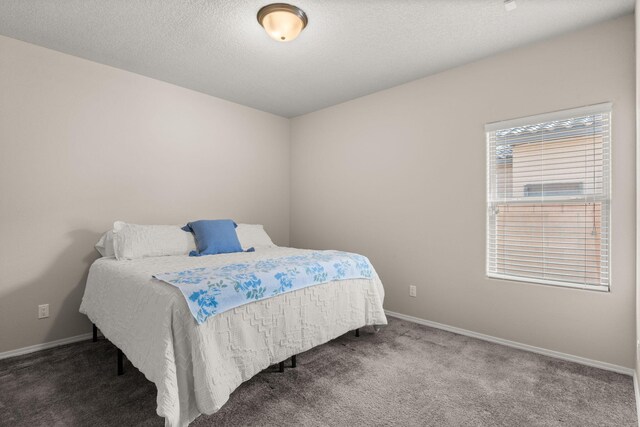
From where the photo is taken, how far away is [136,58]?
2.85 m

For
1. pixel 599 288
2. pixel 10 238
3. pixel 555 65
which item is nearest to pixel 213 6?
pixel 10 238

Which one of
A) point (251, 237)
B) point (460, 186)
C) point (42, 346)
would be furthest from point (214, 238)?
point (460, 186)

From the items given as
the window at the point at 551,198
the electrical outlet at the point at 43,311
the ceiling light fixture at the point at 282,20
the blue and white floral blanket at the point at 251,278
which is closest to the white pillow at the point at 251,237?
the blue and white floral blanket at the point at 251,278

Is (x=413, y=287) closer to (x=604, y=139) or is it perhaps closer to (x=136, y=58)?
(x=604, y=139)

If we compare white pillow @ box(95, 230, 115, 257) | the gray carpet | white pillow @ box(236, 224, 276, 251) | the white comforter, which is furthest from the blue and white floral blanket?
white pillow @ box(95, 230, 115, 257)

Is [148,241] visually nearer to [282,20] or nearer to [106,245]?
[106,245]

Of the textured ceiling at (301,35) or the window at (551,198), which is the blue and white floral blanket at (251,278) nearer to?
the window at (551,198)

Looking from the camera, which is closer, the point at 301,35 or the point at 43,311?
the point at 301,35

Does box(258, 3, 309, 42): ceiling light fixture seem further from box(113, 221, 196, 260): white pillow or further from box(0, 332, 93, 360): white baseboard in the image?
box(0, 332, 93, 360): white baseboard

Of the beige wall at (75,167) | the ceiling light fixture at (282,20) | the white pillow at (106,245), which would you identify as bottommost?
the white pillow at (106,245)

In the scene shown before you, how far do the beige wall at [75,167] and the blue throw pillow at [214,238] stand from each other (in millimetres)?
558

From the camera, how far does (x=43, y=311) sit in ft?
8.78

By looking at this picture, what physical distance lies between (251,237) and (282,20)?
2079mm

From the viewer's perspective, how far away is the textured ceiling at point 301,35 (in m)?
2.15
